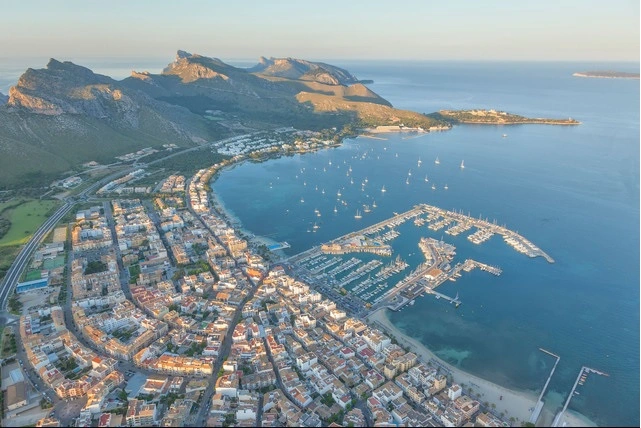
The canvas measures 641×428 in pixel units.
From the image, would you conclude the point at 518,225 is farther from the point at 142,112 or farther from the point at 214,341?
the point at 142,112

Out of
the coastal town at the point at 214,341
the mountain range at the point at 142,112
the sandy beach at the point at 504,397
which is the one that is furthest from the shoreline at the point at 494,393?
the mountain range at the point at 142,112

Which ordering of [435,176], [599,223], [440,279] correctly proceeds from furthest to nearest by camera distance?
[435,176]
[599,223]
[440,279]

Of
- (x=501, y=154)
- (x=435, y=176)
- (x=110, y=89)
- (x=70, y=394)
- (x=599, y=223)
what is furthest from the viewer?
(x=110, y=89)

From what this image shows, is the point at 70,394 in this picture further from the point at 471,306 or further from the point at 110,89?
the point at 110,89

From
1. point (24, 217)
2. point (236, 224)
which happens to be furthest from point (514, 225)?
→ point (24, 217)

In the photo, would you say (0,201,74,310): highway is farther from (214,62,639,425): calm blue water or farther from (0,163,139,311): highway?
(214,62,639,425): calm blue water

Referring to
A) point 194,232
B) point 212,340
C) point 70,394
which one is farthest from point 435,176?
point 70,394
